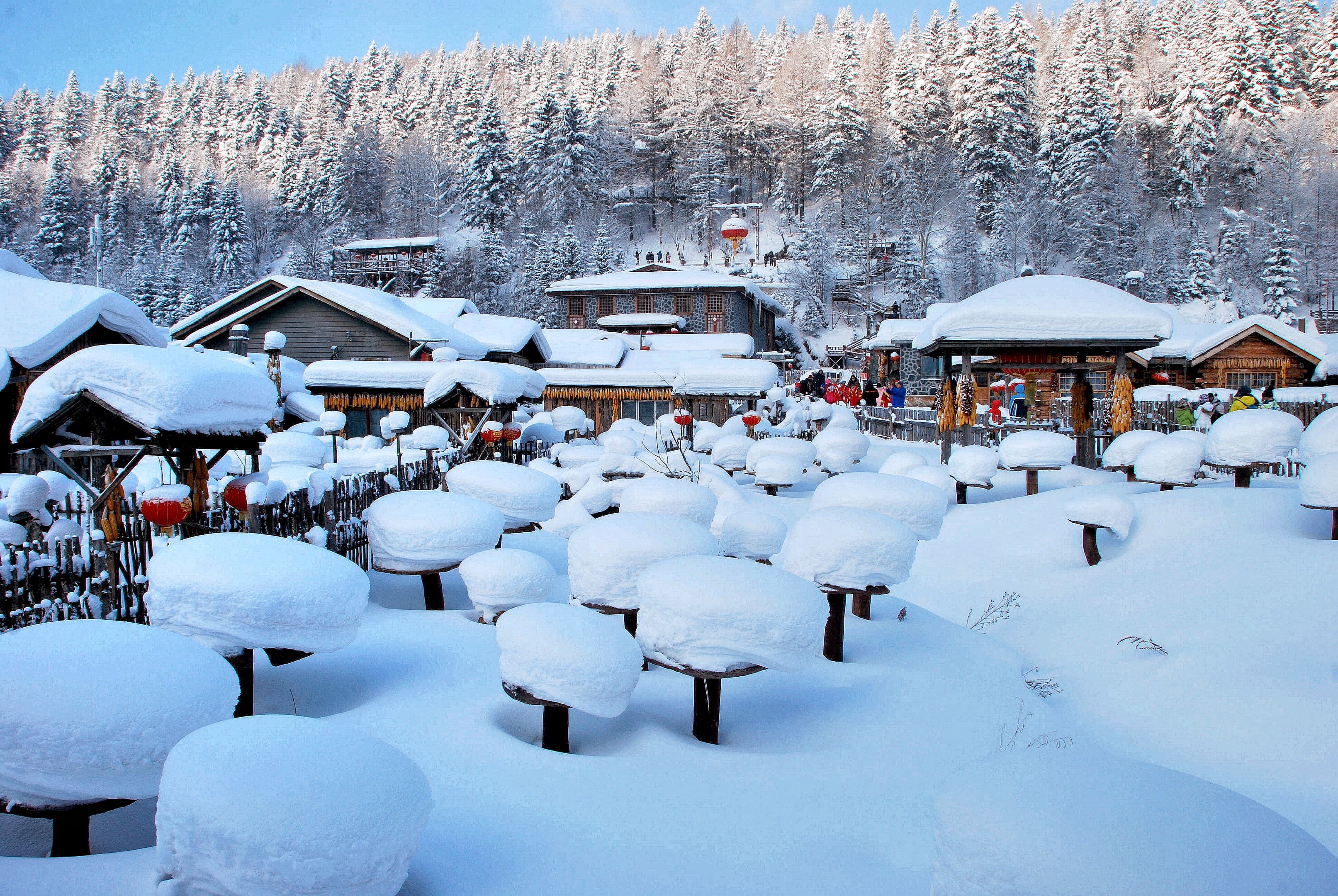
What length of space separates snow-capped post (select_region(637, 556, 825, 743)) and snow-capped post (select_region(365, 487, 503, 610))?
285cm

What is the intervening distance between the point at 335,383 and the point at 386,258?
26.7m

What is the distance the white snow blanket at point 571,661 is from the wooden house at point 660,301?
3705cm

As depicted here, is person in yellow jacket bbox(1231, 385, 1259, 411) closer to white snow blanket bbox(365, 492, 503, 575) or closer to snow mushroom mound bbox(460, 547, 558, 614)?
snow mushroom mound bbox(460, 547, 558, 614)

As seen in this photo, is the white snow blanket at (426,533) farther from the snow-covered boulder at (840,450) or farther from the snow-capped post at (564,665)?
the snow-covered boulder at (840,450)

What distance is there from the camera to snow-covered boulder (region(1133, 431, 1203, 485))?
39.9ft

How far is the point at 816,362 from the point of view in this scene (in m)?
53.3

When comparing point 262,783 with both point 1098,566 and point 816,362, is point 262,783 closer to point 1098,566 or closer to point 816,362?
point 1098,566

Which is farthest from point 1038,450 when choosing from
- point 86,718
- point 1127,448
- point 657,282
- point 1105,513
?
point 657,282

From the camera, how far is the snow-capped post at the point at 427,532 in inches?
306

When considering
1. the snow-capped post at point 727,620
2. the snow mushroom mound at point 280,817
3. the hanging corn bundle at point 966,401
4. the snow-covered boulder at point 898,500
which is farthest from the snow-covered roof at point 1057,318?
the snow mushroom mound at point 280,817

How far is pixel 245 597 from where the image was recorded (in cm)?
497

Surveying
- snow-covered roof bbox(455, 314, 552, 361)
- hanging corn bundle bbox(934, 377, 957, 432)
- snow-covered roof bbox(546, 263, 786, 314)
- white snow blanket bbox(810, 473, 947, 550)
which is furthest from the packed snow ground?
snow-covered roof bbox(546, 263, 786, 314)

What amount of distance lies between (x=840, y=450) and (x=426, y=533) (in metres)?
11.8

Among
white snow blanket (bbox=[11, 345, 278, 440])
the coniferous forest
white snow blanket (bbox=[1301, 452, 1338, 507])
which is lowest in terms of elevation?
white snow blanket (bbox=[1301, 452, 1338, 507])
